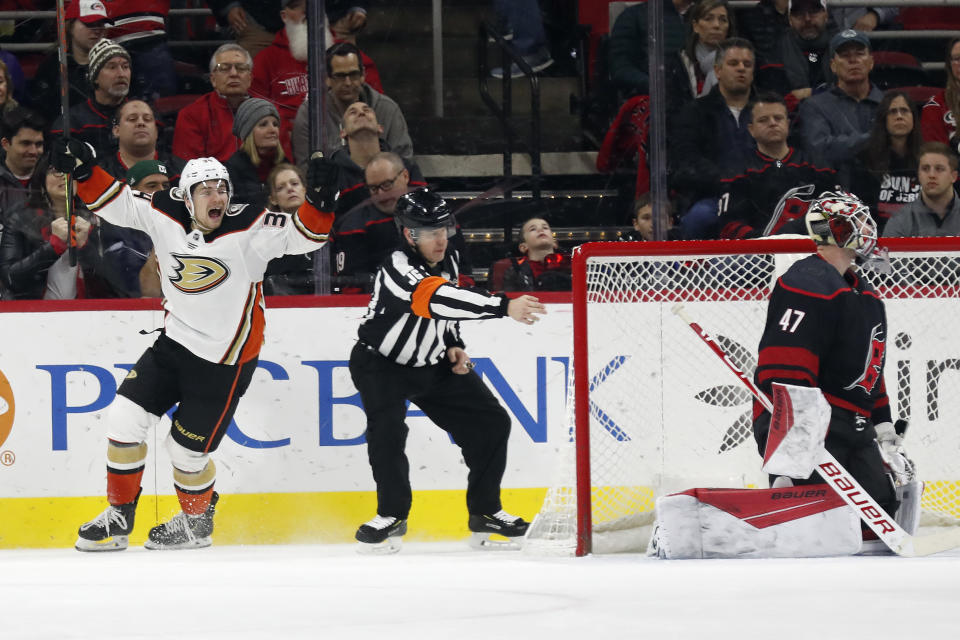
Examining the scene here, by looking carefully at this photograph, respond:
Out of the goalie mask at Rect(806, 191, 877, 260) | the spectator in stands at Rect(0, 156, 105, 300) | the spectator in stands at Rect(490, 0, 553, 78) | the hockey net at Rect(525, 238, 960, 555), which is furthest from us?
the spectator in stands at Rect(490, 0, 553, 78)

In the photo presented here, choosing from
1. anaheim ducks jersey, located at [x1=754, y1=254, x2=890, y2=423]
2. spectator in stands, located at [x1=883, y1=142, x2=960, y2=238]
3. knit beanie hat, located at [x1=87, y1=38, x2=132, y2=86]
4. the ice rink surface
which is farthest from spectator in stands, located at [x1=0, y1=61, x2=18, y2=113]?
spectator in stands, located at [x1=883, y1=142, x2=960, y2=238]

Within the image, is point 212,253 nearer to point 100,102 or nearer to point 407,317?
point 407,317

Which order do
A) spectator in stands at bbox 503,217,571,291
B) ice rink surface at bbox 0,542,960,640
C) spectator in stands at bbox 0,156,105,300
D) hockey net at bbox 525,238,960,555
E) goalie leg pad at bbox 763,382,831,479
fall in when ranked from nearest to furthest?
ice rink surface at bbox 0,542,960,640, goalie leg pad at bbox 763,382,831,479, hockey net at bbox 525,238,960,555, spectator in stands at bbox 0,156,105,300, spectator in stands at bbox 503,217,571,291

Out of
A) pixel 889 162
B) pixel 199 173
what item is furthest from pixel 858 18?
pixel 199 173

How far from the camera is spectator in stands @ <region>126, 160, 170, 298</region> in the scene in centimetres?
480

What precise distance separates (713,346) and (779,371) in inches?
10.8

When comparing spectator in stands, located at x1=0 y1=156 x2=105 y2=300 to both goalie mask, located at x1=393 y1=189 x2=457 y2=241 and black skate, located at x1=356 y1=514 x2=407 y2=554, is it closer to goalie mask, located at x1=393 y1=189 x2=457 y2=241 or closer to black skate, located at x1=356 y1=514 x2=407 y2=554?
goalie mask, located at x1=393 y1=189 x2=457 y2=241

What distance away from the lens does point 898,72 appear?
5.19 m

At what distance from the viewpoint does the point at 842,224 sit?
12.8 feet

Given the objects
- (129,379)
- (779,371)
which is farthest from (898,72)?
(129,379)

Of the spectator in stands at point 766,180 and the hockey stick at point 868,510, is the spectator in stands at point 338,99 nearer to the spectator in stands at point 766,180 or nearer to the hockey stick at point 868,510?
the spectator in stands at point 766,180

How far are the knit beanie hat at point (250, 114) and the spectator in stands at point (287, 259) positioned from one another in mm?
178

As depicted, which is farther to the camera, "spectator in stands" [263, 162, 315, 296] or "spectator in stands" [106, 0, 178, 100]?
"spectator in stands" [106, 0, 178, 100]

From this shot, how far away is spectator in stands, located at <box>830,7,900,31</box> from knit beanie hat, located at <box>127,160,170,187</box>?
2557 mm
